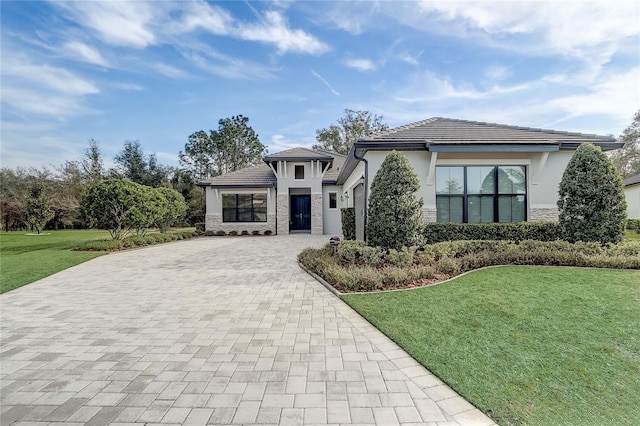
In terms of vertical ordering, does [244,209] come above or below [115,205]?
below

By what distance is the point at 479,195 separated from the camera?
9031 millimetres

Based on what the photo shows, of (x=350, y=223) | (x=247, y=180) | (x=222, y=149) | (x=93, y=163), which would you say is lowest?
(x=350, y=223)

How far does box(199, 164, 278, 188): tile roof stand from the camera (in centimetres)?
1834

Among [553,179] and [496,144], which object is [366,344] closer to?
[496,144]

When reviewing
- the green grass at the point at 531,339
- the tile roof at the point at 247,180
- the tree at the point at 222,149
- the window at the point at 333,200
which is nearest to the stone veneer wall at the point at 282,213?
the tile roof at the point at 247,180

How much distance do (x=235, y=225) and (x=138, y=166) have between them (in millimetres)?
16913

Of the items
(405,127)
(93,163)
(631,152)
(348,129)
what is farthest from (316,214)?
(631,152)

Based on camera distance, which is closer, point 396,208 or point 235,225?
point 396,208

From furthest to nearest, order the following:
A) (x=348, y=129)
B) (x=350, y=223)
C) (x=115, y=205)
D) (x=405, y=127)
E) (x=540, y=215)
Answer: (x=348, y=129) < (x=350, y=223) < (x=115, y=205) < (x=405, y=127) < (x=540, y=215)

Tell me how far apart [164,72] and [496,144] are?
39.4 ft

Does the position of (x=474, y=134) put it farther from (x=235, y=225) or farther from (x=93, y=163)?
(x=93, y=163)

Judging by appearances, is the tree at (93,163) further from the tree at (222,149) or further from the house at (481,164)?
the house at (481,164)

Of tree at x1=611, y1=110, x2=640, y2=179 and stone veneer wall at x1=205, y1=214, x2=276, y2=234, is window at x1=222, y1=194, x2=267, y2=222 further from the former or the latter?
tree at x1=611, y1=110, x2=640, y2=179

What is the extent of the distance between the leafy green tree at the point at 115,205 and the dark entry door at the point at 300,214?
9.33 metres
